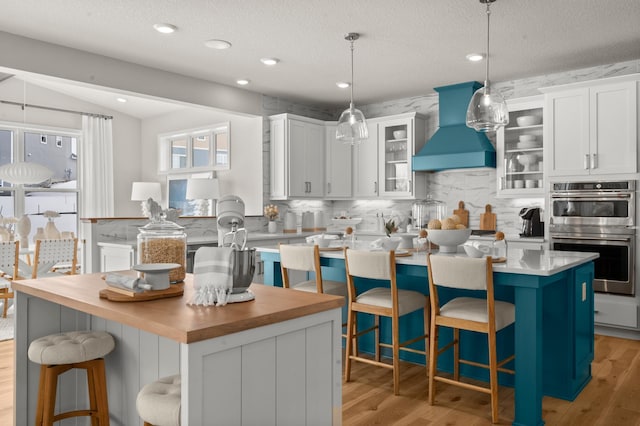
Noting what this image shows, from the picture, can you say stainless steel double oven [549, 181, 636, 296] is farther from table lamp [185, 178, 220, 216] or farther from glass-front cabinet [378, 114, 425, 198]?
table lamp [185, 178, 220, 216]

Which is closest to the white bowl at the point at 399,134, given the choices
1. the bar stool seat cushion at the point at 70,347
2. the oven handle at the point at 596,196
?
the oven handle at the point at 596,196

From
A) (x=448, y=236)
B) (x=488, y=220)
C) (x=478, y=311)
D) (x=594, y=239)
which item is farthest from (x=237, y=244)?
(x=488, y=220)

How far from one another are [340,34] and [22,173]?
4.64 metres

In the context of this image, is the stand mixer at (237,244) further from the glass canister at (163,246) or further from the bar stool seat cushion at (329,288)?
the bar stool seat cushion at (329,288)

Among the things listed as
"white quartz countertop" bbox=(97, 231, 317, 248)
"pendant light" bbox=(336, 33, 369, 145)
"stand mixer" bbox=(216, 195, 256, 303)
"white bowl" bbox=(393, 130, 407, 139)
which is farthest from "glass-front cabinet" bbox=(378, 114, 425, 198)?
"stand mixer" bbox=(216, 195, 256, 303)

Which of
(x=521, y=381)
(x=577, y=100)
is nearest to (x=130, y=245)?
(x=521, y=381)

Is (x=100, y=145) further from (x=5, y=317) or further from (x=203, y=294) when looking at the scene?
(x=203, y=294)

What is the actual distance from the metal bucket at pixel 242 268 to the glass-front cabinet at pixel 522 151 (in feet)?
13.7

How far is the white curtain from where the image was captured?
773 cm

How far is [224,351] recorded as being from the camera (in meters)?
A: 1.42

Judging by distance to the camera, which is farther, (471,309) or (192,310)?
(471,309)

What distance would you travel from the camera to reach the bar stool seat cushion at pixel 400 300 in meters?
3.24

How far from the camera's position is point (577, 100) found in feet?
15.4

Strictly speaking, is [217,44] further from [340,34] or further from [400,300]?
[400,300]
